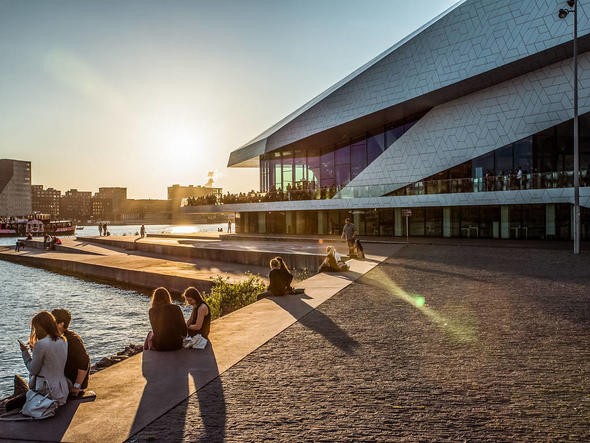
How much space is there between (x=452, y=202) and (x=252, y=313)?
22303 mm

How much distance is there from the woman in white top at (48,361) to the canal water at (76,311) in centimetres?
466

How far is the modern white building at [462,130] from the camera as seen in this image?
2627cm

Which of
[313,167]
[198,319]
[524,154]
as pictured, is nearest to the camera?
[198,319]

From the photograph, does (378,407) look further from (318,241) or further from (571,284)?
(318,241)

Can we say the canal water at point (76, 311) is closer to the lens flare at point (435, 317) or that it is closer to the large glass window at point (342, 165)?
the lens flare at point (435, 317)

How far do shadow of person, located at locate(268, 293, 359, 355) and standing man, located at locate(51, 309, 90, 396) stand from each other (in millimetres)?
3311

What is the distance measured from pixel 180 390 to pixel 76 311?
12.9 meters

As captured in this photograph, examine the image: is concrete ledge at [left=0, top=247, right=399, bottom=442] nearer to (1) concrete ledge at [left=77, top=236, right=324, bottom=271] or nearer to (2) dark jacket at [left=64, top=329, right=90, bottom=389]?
(2) dark jacket at [left=64, top=329, right=90, bottom=389]

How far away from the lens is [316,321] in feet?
28.3

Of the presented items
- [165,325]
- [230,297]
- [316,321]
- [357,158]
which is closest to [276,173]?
[357,158]

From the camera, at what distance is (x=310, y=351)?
669 centimetres

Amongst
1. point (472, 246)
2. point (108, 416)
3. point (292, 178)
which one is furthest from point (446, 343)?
point (292, 178)

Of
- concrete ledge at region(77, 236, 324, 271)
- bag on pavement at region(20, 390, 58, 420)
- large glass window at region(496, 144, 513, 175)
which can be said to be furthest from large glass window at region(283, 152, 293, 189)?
bag on pavement at region(20, 390, 58, 420)

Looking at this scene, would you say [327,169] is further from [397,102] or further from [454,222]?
[454,222]
